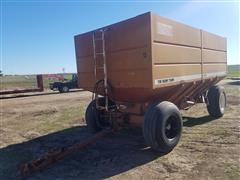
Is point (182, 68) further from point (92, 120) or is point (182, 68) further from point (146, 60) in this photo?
point (92, 120)

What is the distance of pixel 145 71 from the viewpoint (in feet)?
16.5

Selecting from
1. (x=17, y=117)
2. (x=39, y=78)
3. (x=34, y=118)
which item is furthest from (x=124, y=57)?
(x=39, y=78)

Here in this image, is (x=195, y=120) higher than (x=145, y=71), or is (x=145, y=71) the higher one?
(x=145, y=71)

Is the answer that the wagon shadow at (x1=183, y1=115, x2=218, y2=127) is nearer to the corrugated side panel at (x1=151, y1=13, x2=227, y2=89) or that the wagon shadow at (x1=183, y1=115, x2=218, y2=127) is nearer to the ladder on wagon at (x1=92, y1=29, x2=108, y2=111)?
the corrugated side panel at (x1=151, y1=13, x2=227, y2=89)

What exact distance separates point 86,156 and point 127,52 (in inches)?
91.6

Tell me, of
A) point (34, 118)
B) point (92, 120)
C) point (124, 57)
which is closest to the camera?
point (124, 57)

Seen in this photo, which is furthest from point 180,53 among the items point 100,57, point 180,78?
point 100,57

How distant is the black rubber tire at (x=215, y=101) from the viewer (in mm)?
8241

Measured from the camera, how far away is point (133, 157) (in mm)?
5098

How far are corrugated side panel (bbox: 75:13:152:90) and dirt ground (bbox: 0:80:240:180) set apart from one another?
1446 mm

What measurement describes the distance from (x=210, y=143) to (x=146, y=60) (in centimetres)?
238

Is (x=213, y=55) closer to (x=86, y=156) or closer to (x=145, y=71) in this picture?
(x=145, y=71)

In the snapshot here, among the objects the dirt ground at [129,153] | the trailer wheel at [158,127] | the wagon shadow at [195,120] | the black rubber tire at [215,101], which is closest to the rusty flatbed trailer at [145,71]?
the trailer wheel at [158,127]

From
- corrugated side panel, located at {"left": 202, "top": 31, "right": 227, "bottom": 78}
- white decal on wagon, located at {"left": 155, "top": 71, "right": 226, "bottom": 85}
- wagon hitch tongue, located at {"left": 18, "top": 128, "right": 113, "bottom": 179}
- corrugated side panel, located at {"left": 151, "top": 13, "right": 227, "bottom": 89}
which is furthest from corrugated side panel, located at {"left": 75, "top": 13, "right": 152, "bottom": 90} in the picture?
corrugated side panel, located at {"left": 202, "top": 31, "right": 227, "bottom": 78}
